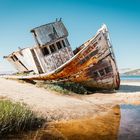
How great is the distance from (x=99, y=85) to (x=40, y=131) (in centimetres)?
1139

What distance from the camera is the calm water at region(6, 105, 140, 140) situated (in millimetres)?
7254

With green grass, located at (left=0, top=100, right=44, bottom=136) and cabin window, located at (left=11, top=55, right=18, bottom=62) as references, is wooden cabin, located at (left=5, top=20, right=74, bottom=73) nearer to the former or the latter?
cabin window, located at (left=11, top=55, right=18, bottom=62)

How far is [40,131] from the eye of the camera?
25.3 ft

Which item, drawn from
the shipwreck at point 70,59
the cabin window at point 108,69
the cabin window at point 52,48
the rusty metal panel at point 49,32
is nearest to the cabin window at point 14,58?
the shipwreck at point 70,59

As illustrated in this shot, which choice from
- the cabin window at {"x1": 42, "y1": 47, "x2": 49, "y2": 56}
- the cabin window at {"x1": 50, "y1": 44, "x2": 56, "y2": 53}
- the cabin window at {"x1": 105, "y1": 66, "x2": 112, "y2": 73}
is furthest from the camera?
the cabin window at {"x1": 50, "y1": 44, "x2": 56, "y2": 53}

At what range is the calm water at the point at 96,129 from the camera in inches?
286

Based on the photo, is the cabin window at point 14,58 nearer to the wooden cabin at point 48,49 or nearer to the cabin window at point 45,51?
the wooden cabin at point 48,49

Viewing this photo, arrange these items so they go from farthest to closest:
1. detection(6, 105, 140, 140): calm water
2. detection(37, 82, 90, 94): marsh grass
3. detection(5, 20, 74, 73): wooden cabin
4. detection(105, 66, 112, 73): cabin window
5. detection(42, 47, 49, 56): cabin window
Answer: detection(42, 47, 49, 56): cabin window → detection(5, 20, 74, 73): wooden cabin → detection(105, 66, 112, 73): cabin window → detection(37, 82, 90, 94): marsh grass → detection(6, 105, 140, 140): calm water

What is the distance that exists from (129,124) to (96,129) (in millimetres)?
1264

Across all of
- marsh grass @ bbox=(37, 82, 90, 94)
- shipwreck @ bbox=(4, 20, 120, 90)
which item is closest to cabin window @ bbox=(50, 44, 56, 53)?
shipwreck @ bbox=(4, 20, 120, 90)

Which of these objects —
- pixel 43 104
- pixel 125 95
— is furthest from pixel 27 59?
pixel 43 104

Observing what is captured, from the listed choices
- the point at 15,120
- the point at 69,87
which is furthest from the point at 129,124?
the point at 69,87

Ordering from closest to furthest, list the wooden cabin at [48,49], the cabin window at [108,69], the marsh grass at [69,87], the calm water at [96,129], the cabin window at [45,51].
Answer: the calm water at [96,129] < the marsh grass at [69,87] < the cabin window at [108,69] < the wooden cabin at [48,49] < the cabin window at [45,51]

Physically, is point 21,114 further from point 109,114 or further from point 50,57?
point 50,57
